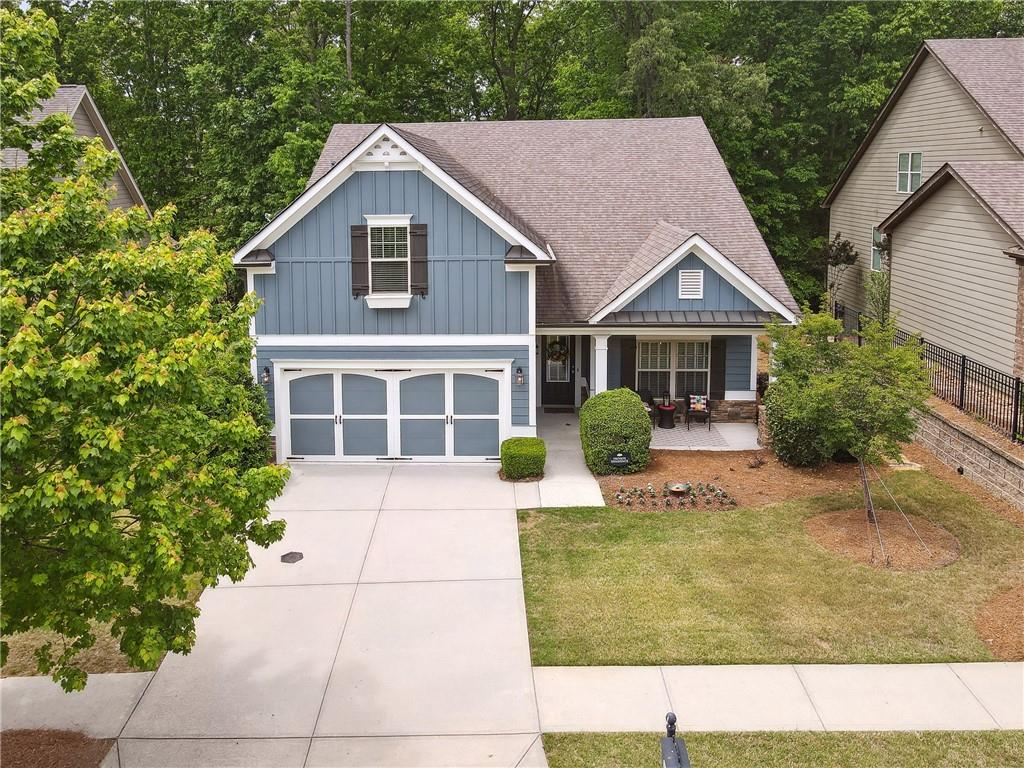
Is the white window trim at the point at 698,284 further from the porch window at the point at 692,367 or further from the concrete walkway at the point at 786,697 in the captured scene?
the concrete walkway at the point at 786,697

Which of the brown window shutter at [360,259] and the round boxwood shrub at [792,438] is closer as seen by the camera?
the round boxwood shrub at [792,438]

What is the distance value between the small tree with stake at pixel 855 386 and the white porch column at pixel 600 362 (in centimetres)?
545

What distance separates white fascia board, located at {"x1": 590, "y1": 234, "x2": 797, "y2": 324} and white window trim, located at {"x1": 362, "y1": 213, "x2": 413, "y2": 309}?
4.10 m

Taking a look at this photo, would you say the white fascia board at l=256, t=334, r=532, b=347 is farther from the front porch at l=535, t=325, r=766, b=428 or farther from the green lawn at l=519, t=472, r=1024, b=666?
the green lawn at l=519, t=472, r=1024, b=666

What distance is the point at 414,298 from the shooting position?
64.8ft

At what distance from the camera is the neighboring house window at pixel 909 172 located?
28931 millimetres

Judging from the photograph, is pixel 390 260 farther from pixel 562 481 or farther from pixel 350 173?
pixel 562 481

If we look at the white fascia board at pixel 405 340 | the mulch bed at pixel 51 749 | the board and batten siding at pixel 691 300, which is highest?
the board and batten siding at pixel 691 300

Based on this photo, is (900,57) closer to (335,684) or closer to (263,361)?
(263,361)

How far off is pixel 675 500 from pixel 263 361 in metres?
8.89

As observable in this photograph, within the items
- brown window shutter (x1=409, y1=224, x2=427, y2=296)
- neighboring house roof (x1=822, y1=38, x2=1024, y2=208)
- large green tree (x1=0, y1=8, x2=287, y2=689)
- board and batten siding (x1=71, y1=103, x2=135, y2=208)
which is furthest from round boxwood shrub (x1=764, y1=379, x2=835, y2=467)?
board and batten siding (x1=71, y1=103, x2=135, y2=208)

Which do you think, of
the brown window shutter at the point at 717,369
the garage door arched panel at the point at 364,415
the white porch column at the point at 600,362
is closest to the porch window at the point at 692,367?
the brown window shutter at the point at 717,369

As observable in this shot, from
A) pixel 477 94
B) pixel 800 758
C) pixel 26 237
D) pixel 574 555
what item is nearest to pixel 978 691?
pixel 800 758

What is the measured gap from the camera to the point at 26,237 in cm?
842
